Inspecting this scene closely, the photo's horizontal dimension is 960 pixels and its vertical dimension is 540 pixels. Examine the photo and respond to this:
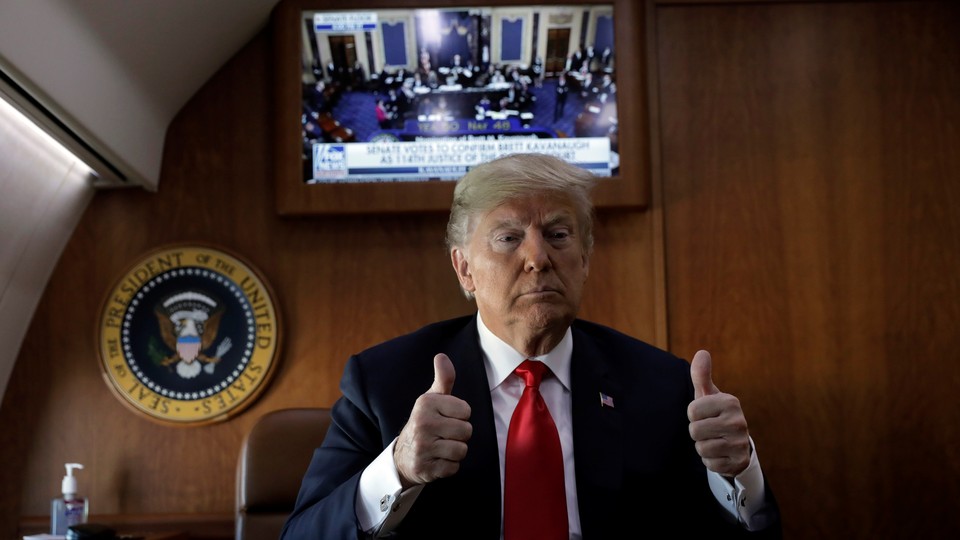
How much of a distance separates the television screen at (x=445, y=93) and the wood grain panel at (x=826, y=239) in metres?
0.34

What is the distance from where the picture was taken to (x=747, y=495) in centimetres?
183

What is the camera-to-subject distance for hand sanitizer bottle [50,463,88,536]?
3.07 metres

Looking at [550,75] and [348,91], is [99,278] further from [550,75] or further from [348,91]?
[550,75]

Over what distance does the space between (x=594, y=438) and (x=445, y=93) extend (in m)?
1.70

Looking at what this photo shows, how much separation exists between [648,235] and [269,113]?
1.39 meters

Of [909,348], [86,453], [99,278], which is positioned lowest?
[86,453]

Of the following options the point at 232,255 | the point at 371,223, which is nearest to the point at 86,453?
the point at 232,255

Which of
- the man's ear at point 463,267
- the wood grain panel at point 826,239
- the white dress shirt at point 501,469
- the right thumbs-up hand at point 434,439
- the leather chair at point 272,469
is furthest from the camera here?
the wood grain panel at point 826,239

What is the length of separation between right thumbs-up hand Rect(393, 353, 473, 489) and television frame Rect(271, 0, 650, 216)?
1.66 meters

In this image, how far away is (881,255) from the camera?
3400mm

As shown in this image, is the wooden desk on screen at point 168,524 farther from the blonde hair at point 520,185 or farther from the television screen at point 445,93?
the blonde hair at point 520,185

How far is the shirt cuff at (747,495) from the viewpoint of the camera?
1817 millimetres

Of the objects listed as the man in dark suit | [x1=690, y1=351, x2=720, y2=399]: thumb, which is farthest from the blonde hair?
[x1=690, y1=351, x2=720, y2=399]: thumb

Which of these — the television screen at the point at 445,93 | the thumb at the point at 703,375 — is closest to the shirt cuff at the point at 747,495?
the thumb at the point at 703,375
